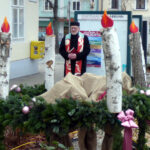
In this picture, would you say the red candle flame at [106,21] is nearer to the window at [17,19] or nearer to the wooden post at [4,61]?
the wooden post at [4,61]

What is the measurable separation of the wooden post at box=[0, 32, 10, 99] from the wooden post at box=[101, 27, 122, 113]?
99cm

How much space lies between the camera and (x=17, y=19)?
1308 cm

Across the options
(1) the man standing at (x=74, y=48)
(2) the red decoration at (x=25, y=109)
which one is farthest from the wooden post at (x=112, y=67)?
(1) the man standing at (x=74, y=48)

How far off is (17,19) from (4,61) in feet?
31.3

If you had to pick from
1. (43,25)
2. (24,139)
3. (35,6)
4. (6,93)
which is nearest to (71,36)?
(24,139)

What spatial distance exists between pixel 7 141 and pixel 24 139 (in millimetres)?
340

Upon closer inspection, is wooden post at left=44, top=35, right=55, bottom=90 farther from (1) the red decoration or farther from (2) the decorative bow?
(2) the decorative bow

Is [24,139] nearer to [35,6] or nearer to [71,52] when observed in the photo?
[71,52]

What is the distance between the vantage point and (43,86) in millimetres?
4469

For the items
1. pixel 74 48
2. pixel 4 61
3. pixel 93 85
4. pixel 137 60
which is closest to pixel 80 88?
pixel 93 85

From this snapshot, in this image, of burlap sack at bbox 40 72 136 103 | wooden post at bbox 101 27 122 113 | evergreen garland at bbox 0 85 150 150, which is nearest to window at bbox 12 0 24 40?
burlap sack at bbox 40 72 136 103

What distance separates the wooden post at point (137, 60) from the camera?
4.49 meters

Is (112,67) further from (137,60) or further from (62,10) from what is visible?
(62,10)

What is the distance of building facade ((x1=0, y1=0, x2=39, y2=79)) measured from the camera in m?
12.6
